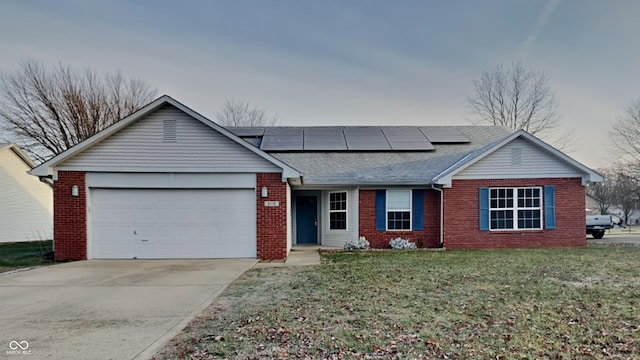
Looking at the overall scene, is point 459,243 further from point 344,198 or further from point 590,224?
point 590,224

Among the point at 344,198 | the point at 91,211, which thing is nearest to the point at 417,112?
the point at 344,198

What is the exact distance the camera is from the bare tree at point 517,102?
34.2 m

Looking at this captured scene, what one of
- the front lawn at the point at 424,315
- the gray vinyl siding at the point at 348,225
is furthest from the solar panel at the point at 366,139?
the front lawn at the point at 424,315

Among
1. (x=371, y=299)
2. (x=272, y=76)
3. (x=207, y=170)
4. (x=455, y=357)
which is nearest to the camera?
(x=455, y=357)

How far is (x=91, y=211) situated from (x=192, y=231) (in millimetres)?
3109

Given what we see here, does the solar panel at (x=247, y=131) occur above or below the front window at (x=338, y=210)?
above

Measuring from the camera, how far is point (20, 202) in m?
22.4

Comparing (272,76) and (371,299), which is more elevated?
(272,76)

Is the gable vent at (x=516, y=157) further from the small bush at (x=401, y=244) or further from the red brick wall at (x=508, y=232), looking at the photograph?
the small bush at (x=401, y=244)

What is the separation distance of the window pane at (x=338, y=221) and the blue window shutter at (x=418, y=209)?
2664 mm

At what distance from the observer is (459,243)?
1515 cm

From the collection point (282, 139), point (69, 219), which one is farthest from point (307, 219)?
point (69, 219)

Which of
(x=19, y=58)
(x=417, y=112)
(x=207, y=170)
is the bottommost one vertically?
(x=207, y=170)

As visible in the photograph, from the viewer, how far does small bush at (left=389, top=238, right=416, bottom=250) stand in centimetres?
1524
